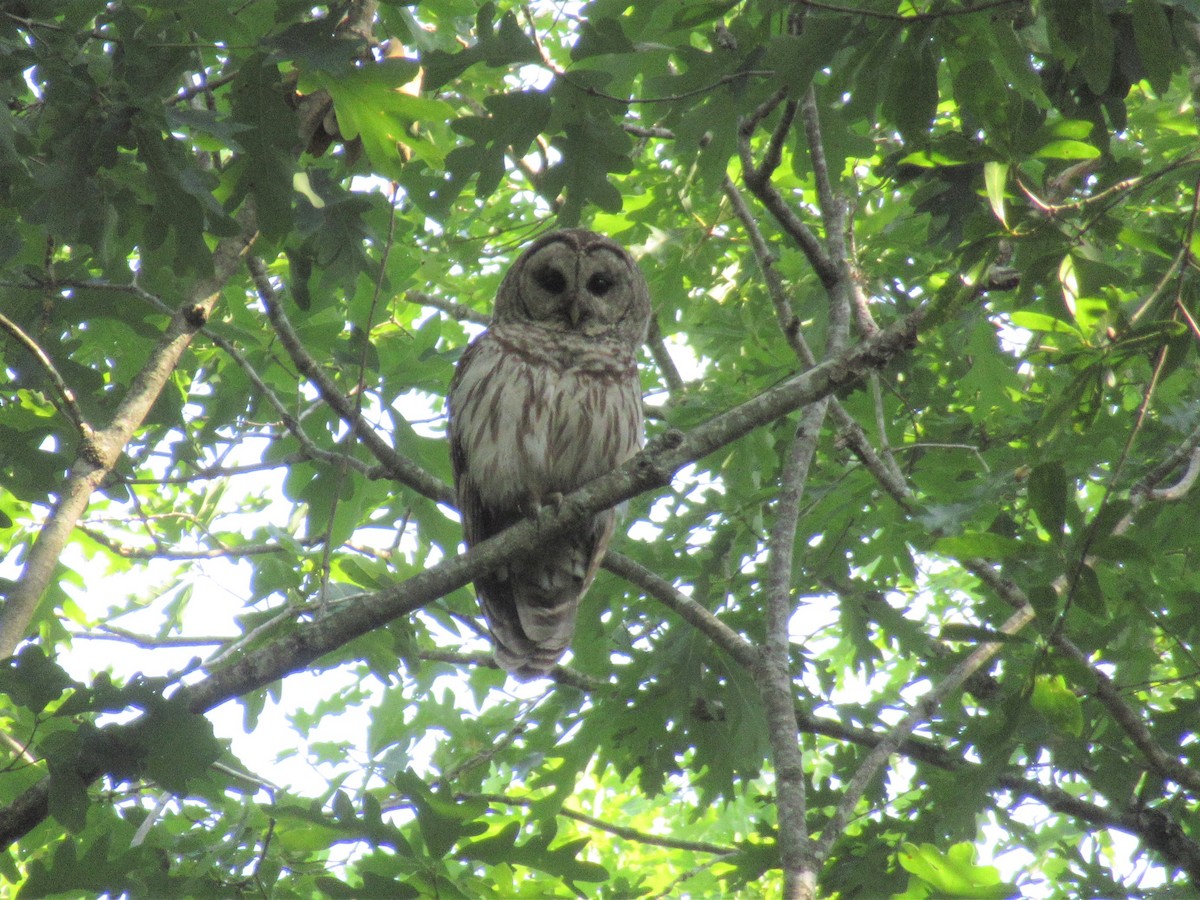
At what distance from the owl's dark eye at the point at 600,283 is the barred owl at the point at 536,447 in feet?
0.80

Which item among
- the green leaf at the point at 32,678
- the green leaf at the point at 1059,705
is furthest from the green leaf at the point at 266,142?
the green leaf at the point at 1059,705

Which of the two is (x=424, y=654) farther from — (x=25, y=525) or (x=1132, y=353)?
(x=1132, y=353)

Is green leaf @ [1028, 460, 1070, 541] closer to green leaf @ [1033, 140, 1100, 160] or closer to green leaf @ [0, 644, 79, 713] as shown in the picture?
green leaf @ [1033, 140, 1100, 160]

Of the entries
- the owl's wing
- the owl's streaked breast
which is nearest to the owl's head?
the owl's streaked breast

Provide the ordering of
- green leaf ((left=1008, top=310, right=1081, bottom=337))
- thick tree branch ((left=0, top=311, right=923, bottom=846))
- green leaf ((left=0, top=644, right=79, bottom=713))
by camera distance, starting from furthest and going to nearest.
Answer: thick tree branch ((left=0, top=311, right=923, bottom=846)) < green leaf ((left=0, top=644, right=79, bottom=713)) < green leaf ((left=1008, top=310, right=1081, bottom=337))

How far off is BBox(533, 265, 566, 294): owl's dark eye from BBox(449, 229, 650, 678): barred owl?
0.23 metres

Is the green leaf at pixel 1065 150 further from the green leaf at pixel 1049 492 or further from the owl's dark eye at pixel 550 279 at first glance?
the owl's dark eye at pixel 550 279

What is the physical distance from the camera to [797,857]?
9.75ft

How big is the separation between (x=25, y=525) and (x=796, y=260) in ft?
13.0

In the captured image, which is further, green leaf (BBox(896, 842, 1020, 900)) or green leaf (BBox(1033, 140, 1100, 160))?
green leaf (BBox(896, 842, 1020, 900))

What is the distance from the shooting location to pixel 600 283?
5.54 meters

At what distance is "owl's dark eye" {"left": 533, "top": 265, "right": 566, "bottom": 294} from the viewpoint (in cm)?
548

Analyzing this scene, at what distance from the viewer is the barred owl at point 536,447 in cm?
488

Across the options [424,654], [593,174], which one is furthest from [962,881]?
[424,654]
